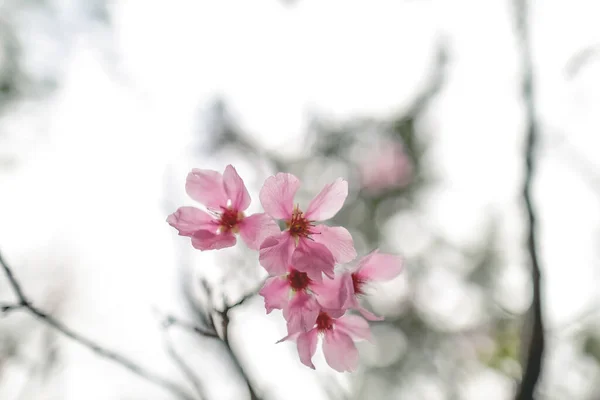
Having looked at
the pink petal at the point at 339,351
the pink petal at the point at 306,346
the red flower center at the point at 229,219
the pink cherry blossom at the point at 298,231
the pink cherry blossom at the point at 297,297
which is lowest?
the pink petal at the point at 339,351

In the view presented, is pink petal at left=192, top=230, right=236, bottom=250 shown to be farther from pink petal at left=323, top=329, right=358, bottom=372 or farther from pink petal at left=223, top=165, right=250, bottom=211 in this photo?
pink petal at left=323, top=329, right=358, bottom=372

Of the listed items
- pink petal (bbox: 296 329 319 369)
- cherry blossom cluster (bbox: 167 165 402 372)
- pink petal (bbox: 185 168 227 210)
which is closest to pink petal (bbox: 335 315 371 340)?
cherry blossom cluster (bbox: 167 165 402 372)

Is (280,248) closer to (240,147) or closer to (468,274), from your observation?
(240,147)

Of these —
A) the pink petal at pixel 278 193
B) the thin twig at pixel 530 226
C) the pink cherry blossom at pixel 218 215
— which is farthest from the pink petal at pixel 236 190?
the thin twig at pixel 530 226

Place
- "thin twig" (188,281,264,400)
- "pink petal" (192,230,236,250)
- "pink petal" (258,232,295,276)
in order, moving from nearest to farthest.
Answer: "thin twig" (188,281,264,400) → "pink petal" (258,232,295,276) → "pink petal" (192,230,236,250)

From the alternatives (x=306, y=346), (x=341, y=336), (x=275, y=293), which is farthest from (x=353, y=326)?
(x=275, y=293)

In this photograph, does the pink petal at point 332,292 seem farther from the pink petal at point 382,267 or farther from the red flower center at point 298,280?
the pink petal at point 382,267
